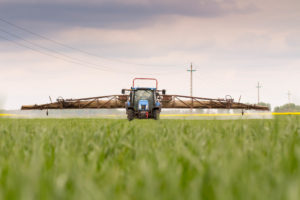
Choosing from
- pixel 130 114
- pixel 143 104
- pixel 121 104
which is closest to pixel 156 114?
pixel 143 104

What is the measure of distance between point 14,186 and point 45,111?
3418cm

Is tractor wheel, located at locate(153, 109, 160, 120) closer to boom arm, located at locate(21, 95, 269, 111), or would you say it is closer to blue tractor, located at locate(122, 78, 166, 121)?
blue tractor, located at locate(122, 78, 166, 121)

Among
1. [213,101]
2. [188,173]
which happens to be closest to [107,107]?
[213,101]

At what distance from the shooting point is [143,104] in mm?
18500

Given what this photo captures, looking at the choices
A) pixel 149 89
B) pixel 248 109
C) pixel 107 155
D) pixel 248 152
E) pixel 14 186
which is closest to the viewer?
pixel 14 186

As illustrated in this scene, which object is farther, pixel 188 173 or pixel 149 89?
pixel 149 89

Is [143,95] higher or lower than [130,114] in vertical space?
higher

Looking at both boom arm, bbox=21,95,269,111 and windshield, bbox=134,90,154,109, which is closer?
windshield, bbox=134,90,154,109

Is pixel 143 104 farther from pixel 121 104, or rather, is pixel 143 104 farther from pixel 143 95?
pixel 121 104

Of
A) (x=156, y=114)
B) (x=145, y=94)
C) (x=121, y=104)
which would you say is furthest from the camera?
(x=121, y=104)

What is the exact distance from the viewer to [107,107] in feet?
106

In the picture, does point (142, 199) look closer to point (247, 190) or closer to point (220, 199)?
point (220, 199)

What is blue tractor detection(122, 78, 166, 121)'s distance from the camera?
60.0 ft

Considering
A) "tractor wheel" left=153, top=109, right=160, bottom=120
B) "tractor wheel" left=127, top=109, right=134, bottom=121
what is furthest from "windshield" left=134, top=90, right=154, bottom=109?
"tractor wheel" left=127, top=109, right=134, bottom=121
